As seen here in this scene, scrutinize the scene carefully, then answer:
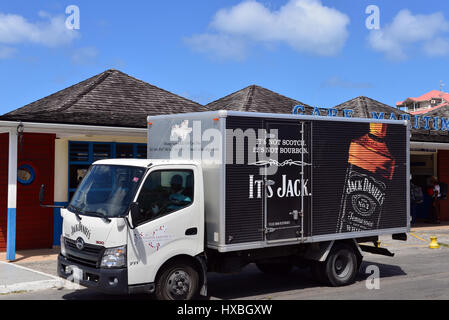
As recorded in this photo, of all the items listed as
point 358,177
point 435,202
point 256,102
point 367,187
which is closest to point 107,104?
point 256,102

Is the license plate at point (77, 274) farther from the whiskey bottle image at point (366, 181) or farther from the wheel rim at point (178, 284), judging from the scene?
the whiskey bottle image at point (366, 181)

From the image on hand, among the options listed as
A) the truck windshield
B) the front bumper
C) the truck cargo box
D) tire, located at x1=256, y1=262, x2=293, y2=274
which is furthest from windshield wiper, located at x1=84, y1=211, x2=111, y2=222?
tire, located at x1=256, y1=262, x2=293, y2=274

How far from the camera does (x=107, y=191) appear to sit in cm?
805

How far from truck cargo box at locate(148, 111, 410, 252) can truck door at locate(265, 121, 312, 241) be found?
17 millimetres

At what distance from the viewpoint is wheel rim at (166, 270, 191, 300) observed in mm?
7988

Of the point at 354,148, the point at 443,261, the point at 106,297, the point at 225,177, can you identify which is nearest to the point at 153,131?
the point at 225,177

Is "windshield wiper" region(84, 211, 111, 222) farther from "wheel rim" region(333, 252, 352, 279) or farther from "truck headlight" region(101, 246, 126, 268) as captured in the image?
"wheel rim" region(333, 252, 352, 279)

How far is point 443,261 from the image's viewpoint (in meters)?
13.3

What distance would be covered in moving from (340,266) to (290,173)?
2.28 meters

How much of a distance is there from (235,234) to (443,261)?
7.37 metres

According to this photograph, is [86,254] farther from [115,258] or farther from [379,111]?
[379,111]

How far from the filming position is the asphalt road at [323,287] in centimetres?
916
